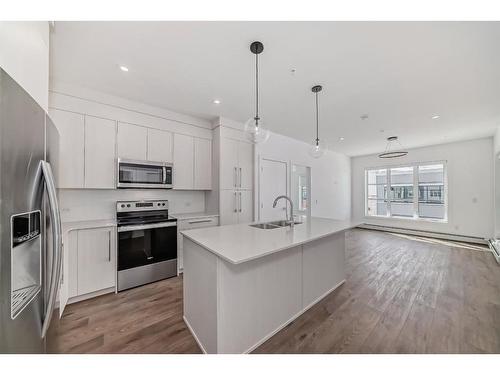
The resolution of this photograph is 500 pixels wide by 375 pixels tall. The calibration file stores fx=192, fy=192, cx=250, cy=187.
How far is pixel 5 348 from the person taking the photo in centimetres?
59

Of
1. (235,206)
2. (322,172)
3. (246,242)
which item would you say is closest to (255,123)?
(246,242)

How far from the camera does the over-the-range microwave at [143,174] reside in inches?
108

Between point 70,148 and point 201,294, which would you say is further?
point 70,148

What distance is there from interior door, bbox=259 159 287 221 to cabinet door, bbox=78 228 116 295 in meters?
2.72

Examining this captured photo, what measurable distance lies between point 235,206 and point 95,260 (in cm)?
217

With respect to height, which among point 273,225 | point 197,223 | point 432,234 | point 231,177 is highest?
point 231,177

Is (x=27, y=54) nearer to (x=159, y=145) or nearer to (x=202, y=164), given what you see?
(x=159, y=145)

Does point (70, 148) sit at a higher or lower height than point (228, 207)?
higher

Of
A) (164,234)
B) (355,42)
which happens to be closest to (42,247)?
(164,234)

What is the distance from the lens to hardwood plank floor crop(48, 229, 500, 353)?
162cm

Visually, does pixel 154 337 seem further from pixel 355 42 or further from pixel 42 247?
pixel 355 42

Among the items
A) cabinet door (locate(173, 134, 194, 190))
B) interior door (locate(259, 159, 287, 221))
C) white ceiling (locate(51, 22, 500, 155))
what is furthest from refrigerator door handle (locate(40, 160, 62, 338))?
interior door (locate(259, 159, 287, 221))

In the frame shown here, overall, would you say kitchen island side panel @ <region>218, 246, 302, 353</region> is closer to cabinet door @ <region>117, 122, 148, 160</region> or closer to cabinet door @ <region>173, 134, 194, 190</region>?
cabinet door @ <region>173, 134, 194, 190</region>

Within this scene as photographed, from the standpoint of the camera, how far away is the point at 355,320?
194 cm
